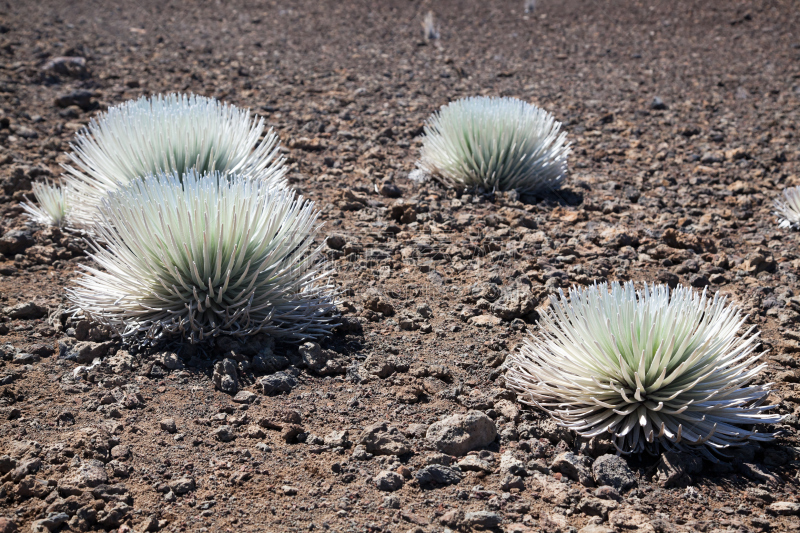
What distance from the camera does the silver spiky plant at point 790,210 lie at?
3.86 m

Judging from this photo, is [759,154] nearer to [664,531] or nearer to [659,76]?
[659,76]

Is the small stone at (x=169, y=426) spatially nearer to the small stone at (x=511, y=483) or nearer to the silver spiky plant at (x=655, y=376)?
the small stone at (x=511, y=483)

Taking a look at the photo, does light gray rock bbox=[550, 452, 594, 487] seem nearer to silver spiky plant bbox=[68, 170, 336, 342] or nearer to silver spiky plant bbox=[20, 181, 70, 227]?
silver spiky plant bbox=[68, 170, 336, 342]

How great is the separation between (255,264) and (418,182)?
1.91 m

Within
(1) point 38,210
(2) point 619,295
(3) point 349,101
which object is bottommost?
(2) point 619,295

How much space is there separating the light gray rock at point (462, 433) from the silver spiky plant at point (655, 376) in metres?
0.22

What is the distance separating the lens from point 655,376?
82.0 inches

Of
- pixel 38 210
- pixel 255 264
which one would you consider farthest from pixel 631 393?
pixel 38 210

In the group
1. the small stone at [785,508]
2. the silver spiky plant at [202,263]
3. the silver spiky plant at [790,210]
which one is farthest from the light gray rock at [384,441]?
the silver spiky plant at [790,210]

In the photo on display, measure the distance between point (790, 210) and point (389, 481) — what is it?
3.17 metres

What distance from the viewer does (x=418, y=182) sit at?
14.2 ft

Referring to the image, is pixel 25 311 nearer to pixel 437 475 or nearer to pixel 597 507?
pixel 437 475

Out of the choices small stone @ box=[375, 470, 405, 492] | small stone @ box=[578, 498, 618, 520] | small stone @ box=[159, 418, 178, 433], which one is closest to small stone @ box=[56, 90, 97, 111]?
small stone @ box=[159, 418, 178, 433]

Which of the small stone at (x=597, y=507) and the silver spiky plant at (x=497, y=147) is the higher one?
the silver spiky plant at (x=497, y=147)
